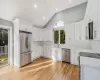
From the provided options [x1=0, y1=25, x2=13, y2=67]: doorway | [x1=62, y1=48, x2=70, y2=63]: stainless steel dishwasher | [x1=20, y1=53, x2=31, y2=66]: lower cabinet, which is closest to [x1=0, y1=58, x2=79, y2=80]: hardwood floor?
[x1=20, y1=53, x2=31, y2=66]: lower cabinet

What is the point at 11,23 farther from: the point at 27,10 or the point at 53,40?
the point at 53,40

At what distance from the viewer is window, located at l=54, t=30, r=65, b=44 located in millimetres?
5660

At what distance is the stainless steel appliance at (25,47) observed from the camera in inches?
169

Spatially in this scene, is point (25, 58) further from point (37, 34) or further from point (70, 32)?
point (70, 32)

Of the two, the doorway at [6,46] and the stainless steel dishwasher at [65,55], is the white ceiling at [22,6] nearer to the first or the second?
the doorway at [6,46]

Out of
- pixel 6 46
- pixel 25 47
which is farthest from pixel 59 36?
pixel 6 46

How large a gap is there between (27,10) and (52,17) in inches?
91.9

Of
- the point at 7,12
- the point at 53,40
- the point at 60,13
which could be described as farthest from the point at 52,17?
the point at 7,12

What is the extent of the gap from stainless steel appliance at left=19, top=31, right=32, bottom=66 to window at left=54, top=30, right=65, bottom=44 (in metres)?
2.04

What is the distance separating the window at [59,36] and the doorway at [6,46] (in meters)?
3.04

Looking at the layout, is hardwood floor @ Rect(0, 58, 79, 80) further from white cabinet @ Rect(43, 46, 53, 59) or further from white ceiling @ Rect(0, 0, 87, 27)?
white ceiling @ Rect(0, 0, 87, 27)

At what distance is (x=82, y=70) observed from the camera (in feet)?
7.18

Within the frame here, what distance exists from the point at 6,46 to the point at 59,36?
3.36 metres

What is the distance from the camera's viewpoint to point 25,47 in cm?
457
